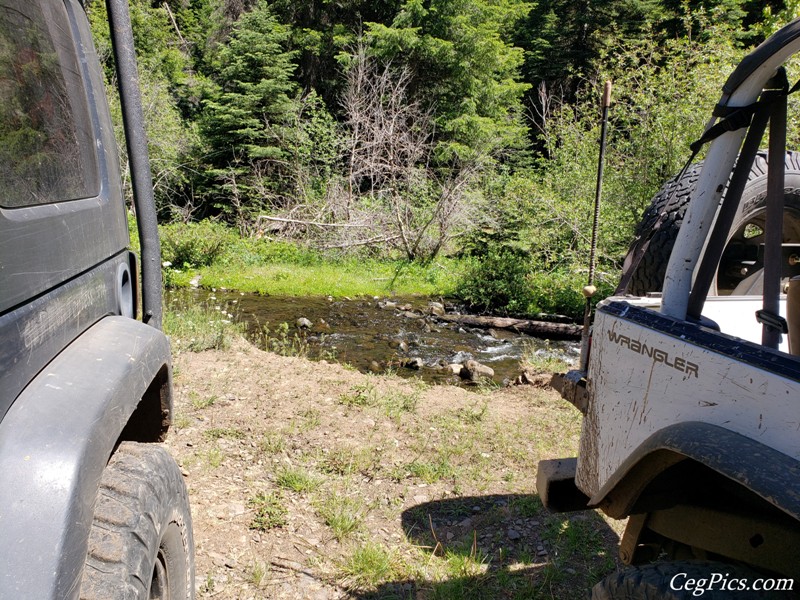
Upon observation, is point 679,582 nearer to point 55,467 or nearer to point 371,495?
point 55,467

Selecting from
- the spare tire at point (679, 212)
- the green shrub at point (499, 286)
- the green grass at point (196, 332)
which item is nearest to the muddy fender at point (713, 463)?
the spare tire at point (679, 212)

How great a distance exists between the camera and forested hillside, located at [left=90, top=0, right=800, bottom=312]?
13.3 meters

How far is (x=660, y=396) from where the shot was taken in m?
1.73

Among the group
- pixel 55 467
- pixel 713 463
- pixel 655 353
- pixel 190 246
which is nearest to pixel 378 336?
pixel 190 246

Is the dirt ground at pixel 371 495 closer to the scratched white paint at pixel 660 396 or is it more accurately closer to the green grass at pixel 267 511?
the green grass at pixel 267 511

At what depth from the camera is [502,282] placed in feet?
46.8

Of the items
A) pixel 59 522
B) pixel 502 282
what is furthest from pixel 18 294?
pixel 502 282

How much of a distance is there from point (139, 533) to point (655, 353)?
1454mm

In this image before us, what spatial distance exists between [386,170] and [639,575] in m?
18.6

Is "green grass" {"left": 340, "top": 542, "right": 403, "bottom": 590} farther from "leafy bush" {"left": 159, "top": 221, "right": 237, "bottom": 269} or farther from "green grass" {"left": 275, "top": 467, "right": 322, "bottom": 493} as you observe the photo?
"leafy bush" {"left": 159, "top": 221, "right": 237, "bottom": 269}

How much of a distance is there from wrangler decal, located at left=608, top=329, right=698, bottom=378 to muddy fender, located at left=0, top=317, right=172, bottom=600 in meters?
1.45

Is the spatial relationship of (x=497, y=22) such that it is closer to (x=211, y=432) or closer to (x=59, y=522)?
(x=211, y=432)

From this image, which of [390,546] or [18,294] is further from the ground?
[18,294]

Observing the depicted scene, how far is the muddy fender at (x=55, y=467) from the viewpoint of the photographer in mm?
971
